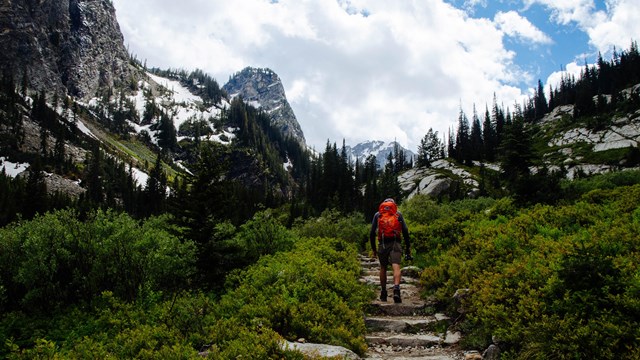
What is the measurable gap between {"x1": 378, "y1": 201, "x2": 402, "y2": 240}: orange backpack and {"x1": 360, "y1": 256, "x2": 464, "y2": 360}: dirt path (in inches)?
70.5

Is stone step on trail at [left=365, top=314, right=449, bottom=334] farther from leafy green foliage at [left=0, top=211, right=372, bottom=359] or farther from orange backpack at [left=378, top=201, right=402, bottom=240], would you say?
orange backpack at [left=378, top=201, right=402, bottom=240]

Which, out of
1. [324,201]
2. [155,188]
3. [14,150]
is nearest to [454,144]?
[324,201]

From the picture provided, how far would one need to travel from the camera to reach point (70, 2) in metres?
199

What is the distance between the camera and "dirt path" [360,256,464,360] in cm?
704

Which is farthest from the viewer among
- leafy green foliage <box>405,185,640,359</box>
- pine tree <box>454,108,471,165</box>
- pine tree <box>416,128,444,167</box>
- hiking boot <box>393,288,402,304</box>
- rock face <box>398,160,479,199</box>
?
pine tree <box>416,128,444,167</box>

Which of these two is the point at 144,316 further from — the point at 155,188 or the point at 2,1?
the point at 2,1

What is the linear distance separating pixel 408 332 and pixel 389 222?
289cm

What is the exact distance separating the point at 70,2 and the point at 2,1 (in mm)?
47989

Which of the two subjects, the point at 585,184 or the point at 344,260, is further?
the point at 585,184

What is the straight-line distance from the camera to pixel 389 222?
10.1m

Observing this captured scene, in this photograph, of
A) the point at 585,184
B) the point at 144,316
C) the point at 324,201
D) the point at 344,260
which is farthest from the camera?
the point at 324,201

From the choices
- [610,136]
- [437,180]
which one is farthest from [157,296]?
[610,136]

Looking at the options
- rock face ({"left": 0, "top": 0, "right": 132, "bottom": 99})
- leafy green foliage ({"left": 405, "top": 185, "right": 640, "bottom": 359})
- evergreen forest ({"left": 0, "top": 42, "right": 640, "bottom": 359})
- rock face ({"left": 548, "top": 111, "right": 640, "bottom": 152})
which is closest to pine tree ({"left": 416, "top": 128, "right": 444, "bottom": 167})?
rock face ({"left": 548, "top": 111, "right": 640, "bottom": 152})

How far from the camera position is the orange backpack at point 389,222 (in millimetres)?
10125
